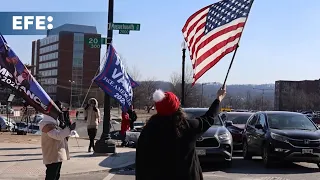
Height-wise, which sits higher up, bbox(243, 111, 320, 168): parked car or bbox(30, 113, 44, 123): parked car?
bbox(243, 111, 320, 168): parked car

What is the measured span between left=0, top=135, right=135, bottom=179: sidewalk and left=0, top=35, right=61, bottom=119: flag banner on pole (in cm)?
345

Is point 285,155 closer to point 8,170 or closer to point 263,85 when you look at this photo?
point 8,170

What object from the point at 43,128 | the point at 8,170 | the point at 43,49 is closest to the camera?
the point at 43,128

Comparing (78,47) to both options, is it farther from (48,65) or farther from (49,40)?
(48,65)

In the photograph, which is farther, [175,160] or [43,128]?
[43,128]

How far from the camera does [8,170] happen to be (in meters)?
10.8

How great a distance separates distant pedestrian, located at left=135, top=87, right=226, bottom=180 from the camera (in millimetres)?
3984

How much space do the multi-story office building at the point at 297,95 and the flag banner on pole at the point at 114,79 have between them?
3926 inches

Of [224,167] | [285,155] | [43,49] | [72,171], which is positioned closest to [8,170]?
[72,171]

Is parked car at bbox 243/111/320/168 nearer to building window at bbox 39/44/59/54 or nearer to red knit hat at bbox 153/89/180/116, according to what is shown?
red knit hat at bbox 153/89/180/116

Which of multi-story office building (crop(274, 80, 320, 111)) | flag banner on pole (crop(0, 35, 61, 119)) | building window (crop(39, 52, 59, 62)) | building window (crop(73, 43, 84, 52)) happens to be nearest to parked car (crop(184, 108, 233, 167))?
flag banner on pole (crop(0, 35, 61, 119))

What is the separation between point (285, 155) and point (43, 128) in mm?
7193

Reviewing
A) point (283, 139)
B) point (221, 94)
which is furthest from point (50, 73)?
point (221, 94)

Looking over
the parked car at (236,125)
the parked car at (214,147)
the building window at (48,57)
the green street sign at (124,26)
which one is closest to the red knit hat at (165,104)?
the parked car at (214,147)
